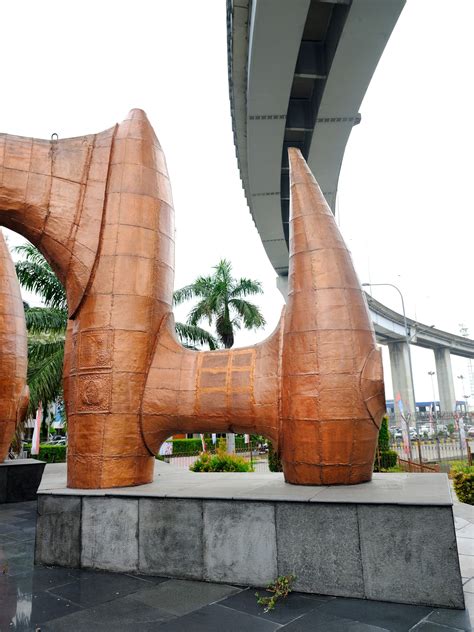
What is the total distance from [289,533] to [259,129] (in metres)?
11.6

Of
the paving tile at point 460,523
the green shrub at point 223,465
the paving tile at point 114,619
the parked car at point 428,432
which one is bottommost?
the paving tile at point 114,619

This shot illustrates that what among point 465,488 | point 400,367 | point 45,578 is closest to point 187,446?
point 465,488

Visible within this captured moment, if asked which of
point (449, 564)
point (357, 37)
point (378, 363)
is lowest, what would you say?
point (449, 564)

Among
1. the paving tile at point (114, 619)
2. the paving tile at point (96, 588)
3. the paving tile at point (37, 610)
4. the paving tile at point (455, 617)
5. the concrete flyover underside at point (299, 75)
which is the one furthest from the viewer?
the concrete flyover underside at point (299, 75)

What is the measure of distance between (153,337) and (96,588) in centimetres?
340

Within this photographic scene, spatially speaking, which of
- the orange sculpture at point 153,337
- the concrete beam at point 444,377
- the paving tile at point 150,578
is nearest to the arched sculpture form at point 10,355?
the orange sculpture at point 153,337

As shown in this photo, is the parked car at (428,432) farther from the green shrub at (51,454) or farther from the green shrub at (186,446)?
the green shrub at (51,454)

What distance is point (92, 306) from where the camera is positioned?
7340 mm

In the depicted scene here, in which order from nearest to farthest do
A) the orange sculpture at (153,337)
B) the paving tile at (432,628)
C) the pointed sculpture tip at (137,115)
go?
the paving tile at (432,628), the orange sculpture at (153,337), the pointed sculpture tip at (137,115)

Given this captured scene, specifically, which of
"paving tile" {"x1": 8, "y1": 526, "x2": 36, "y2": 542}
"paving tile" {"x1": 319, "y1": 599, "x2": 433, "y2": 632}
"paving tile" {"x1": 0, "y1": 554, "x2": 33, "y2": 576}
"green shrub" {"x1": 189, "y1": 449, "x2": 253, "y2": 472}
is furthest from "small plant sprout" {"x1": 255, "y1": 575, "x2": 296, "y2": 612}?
"green shrub" {"x1": 189, "y1": 449, "x2": 253, "y2": 472}

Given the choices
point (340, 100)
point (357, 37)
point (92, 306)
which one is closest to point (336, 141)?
point (340, 100)

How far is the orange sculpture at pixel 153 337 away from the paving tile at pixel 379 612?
5.10 feet

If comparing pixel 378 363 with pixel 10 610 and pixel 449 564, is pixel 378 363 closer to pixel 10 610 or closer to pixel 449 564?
pixel 449 564

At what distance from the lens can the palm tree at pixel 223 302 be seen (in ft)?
82.7
